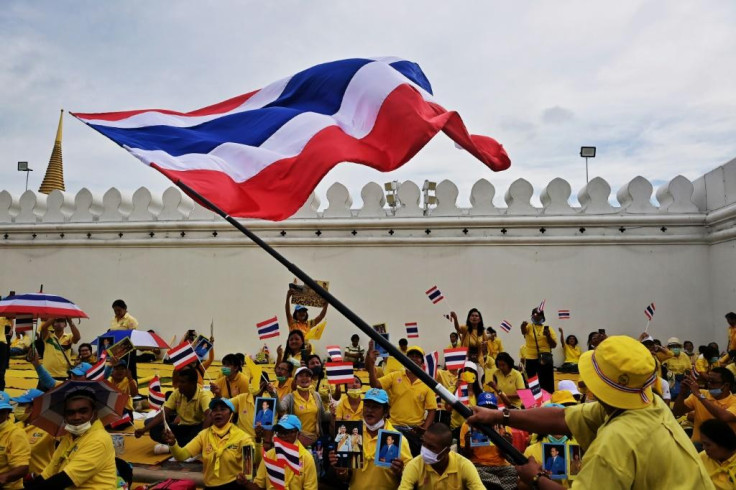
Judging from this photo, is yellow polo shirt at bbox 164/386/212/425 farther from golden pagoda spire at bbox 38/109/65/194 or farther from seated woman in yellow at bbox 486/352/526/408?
golden pagoda spire at bbox 38/109/65/194

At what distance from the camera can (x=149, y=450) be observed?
633 centimetres

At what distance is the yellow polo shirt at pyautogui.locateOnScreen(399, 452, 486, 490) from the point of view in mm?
3713

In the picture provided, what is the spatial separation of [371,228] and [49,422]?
25.8 feet

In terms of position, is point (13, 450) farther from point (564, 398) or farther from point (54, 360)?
point (564, 398)

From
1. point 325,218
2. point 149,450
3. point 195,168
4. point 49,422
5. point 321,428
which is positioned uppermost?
point 325,218

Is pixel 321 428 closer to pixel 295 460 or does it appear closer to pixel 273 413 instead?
pixel 273 413

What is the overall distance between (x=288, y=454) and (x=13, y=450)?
2240 millimetres

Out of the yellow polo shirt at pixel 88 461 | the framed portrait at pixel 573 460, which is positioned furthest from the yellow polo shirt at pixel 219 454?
the framed portrait at pixel 573 460

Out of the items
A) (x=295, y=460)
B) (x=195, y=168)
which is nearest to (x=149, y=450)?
(x=295, y=460)

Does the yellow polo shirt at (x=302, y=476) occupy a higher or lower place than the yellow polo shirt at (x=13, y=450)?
lower

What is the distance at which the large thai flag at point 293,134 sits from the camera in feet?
13.3

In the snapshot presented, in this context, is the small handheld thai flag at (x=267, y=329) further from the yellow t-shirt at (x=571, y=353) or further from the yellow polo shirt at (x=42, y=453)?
the yellow t-shirt at (x=571, y=353)

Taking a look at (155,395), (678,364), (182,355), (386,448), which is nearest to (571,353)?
(678,364)

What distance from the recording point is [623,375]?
1943mm
